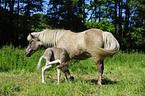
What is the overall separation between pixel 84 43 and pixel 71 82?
4.13 feet

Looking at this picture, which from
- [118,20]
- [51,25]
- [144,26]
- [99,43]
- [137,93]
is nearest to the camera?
[137,93]

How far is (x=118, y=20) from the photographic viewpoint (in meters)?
20.5

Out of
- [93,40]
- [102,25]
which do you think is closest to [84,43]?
[93,40]

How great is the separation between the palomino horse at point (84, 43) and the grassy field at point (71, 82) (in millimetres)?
722

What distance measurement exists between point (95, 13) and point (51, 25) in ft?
19.1

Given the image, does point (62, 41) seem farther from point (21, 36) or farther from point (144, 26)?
point (144, 26)

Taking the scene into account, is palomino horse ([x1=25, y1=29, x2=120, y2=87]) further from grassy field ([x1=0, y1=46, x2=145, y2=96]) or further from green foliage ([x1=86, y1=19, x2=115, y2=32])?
green foliage ([x1=86, y1=19, x2=115, y2=32])

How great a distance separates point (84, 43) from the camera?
407cm

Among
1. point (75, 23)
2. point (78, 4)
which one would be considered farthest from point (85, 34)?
Result: point (78, 4)

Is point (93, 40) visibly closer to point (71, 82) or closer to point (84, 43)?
point (84, 43)

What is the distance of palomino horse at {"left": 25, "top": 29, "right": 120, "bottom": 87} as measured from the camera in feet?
13.3

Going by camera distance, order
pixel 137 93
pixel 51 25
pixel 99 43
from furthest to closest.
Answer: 1. pixel 51 25
2. pixel 99 43
3. pixel 137 93

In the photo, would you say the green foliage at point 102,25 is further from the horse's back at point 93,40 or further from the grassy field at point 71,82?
the horse's back at point 93,40

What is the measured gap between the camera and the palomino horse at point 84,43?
4.04m
